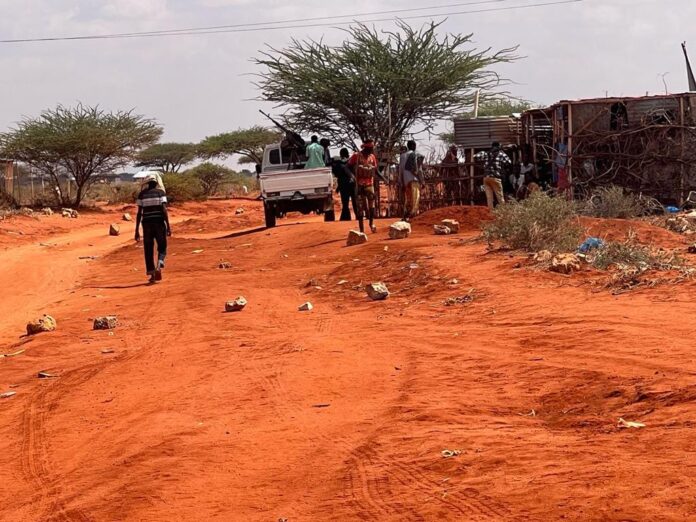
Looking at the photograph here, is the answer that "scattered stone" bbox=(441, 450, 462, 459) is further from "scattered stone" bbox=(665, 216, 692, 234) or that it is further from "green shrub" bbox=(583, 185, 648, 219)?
"green shrub" bbox=(583, 185, 648, 219)

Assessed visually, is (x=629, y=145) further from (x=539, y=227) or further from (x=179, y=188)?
(x=179, y=188)

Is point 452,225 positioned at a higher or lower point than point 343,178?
lower

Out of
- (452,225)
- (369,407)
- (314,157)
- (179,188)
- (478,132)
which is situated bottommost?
(369,407)

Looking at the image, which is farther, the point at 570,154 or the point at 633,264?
the point at 570,154

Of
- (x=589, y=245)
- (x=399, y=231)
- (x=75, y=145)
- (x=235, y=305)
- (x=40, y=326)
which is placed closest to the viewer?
(x=40, y=326)

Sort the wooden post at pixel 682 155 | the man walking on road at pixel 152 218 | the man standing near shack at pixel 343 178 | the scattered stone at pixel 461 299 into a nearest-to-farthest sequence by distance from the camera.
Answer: the scattered stone at pixel 461 299, the man walking on road at pixel 152 218, the wooden post at pixel 682 155, the man standing near shack at pixel 343 178

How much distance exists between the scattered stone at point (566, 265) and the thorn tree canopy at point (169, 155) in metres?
50.4

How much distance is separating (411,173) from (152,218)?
5.49 m

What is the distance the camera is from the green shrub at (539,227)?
12.2 m

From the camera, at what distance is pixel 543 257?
35.8ft

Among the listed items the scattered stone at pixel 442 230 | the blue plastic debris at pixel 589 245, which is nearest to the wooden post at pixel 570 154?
the scattered stone at pixel 442 230

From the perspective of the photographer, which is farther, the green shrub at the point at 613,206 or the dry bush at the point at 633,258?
the green shrub at the point at 613,206

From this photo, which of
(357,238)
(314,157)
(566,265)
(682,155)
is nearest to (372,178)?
(357,238)

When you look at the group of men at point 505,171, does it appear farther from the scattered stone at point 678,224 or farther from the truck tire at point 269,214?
the truck tire at point 269,214
